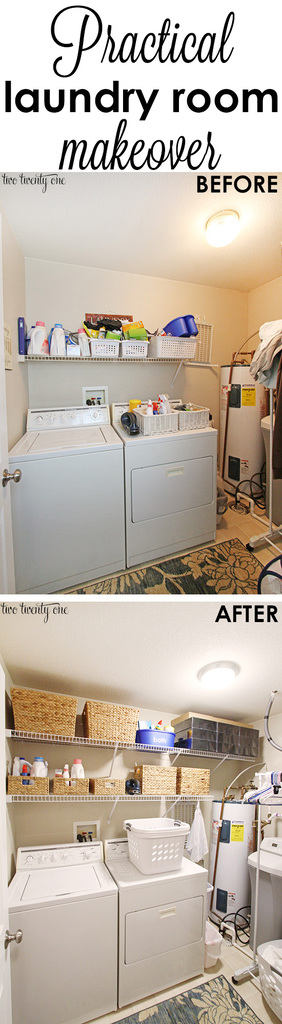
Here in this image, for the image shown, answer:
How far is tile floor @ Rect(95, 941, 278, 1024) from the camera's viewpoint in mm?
1685

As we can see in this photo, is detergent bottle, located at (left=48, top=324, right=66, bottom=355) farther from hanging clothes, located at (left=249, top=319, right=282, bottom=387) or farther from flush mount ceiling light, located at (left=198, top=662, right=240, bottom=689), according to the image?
flush mount ceiling light, located at (left=198, top=662, right=240, bottom=689)

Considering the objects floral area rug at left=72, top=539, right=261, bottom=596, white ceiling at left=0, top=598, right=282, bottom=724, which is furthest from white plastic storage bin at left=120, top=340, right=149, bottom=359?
white ceiling at left=0, top=598, right=282, bottom=724

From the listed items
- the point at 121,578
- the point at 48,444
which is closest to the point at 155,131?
the point at 48,444

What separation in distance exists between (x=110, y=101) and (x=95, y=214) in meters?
0.60

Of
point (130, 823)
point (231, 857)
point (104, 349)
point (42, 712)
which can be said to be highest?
point (104, 349)

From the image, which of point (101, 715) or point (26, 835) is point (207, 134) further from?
point (26, 835)

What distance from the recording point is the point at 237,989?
1852 mm

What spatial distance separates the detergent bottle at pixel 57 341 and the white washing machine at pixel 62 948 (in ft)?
8.37

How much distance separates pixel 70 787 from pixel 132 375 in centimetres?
233

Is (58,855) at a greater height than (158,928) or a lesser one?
greater

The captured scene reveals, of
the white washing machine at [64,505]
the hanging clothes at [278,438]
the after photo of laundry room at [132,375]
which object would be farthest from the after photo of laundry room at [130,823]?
the hanging clothes at [278,438]

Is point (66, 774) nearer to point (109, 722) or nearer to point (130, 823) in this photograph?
point (109, 722)

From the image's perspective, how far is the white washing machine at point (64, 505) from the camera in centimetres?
221

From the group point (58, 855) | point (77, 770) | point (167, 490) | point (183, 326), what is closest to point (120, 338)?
point (183, 326)
